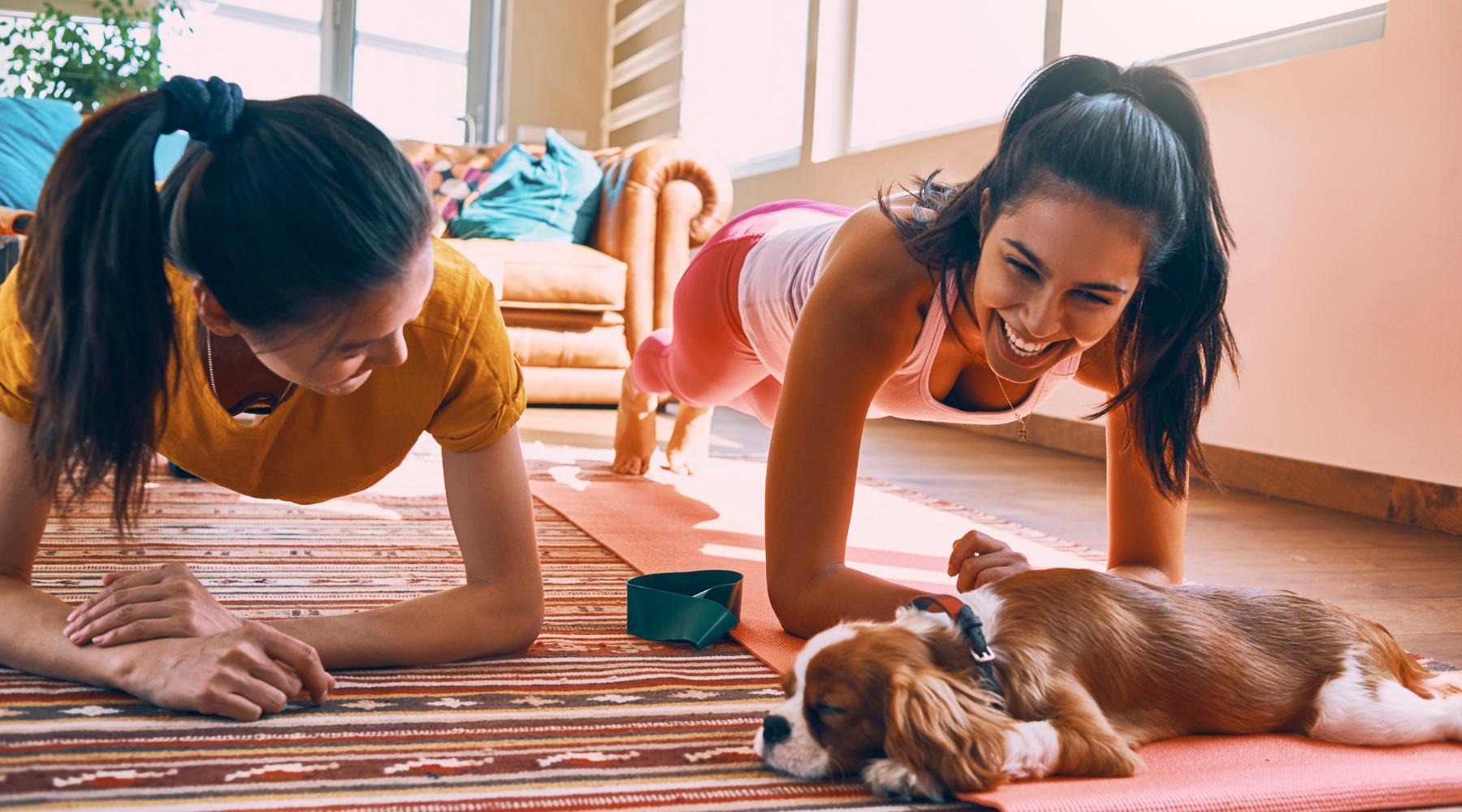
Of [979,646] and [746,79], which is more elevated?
[746,79]

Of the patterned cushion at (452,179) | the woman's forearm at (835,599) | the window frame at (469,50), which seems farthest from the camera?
the window frame at (469,50)

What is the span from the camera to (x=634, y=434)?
116 inches

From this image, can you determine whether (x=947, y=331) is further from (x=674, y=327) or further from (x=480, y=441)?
(x=674, y=327)

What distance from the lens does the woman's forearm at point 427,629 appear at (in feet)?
3.94

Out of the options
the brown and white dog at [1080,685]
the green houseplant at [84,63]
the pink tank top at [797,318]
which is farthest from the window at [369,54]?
the brown and white dog at [1080,685]

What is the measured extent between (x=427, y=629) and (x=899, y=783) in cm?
55

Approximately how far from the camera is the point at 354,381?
1.08 metres

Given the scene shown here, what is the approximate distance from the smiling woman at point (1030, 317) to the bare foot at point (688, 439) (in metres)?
Result: 1.32

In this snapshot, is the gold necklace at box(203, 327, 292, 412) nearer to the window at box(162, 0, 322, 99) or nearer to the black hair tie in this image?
the black hair tie

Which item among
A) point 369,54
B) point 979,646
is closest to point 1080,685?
point 979,646

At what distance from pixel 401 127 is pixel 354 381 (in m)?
7.02

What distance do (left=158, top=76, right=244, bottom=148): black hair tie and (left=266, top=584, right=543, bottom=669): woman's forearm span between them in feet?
1.64

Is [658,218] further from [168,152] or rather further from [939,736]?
[939,736]

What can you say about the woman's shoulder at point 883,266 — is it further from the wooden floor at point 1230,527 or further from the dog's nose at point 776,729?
the wooden floor at point 1230,527
